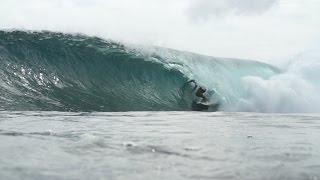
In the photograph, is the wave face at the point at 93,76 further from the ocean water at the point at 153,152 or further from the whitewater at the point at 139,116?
the ocean water at the point at 153,152

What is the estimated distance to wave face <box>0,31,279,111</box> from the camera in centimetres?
1891

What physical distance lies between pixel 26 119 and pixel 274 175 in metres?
7.71

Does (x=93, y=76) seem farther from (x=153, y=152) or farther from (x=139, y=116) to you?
(x=153, y=152)

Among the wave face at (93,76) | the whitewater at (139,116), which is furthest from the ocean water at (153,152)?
the wave face at (93,76)

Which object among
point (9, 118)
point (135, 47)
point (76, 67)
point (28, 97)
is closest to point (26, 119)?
point (9, 118)

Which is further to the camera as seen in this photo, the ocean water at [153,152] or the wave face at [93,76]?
the wave face at [93,76]

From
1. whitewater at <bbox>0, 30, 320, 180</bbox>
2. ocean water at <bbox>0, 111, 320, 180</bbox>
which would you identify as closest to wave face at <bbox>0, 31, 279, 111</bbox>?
whitewater at <bbox>0, 30, 320, 180</bbox>

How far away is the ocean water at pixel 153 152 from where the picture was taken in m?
6.05

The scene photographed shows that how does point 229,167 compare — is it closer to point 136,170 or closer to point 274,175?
point 274,175

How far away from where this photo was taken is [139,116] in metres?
14.9

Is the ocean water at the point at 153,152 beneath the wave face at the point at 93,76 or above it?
beneath

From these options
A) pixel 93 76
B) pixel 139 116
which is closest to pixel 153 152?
pixel 139 116

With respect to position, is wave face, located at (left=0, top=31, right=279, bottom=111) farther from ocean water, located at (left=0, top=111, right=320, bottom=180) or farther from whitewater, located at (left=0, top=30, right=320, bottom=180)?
ocean water, located at (left=0, top=111, right=320, bottom=180)

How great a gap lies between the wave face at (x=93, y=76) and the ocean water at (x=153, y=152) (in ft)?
24.9
